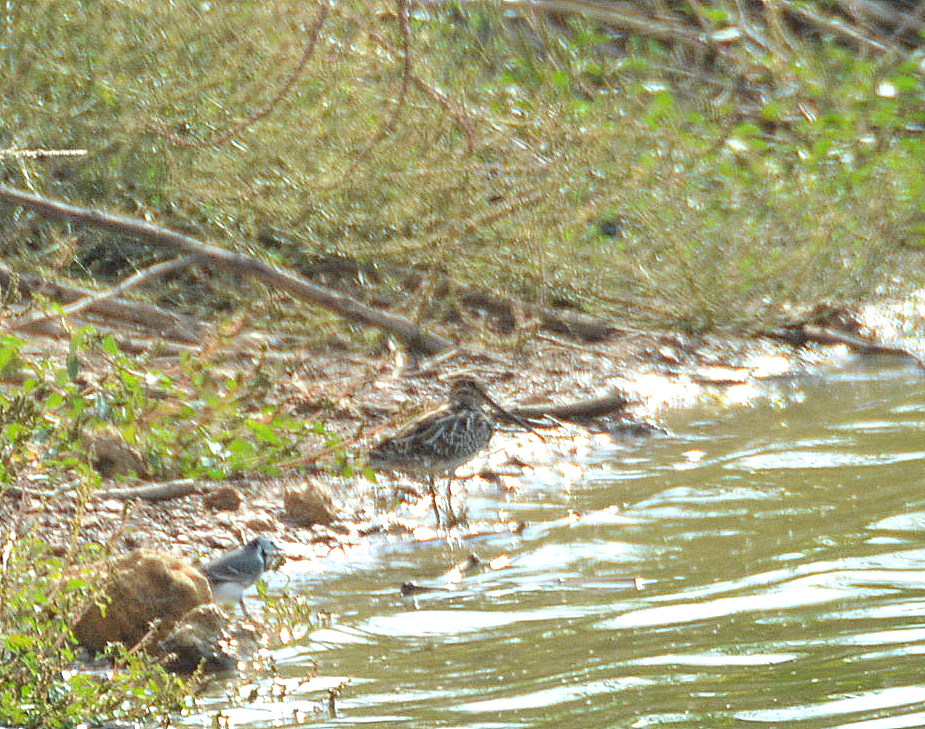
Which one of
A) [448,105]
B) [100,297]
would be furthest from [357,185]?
[100,297]

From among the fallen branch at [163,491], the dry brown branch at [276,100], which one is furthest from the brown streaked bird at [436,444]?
the dry brown branch at [276,100]

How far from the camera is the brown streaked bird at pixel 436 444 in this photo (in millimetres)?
5895

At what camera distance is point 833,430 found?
23.8 ft

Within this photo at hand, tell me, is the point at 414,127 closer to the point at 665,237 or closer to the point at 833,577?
the point at 665,237

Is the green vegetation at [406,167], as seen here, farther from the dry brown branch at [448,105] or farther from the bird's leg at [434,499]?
the bird's leg at [434,499]

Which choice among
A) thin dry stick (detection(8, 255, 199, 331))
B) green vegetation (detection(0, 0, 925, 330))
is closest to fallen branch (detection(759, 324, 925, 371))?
green vegetation (detection(0, 0, 925, 330))

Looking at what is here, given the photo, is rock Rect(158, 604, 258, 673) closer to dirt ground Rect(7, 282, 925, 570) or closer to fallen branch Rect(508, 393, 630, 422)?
dirt ground Rect(7, 282, 925, 570)

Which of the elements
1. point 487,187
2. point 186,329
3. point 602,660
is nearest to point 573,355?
point 487,187

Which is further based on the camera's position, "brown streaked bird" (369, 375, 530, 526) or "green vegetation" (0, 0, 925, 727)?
"green vegetation" (0, 0, 925, 727)

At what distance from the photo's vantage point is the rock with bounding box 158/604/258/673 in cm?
405

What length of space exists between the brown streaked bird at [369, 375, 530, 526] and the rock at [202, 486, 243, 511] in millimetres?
610

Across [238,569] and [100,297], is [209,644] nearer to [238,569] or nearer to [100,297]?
[238,569]

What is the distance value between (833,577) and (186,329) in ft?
13.2

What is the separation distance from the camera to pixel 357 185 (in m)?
7.45
